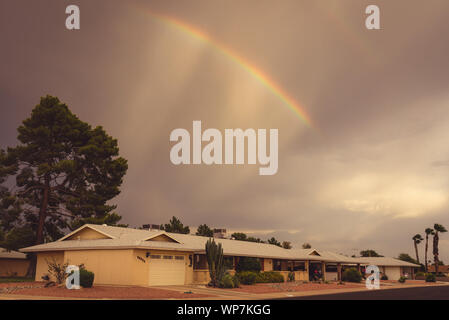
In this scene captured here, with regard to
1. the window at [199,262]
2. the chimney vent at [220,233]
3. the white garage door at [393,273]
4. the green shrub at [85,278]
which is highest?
the chimney vent at [220,233]

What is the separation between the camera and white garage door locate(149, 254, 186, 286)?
33531 millimetres

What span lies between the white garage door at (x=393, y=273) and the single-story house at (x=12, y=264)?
5713cm

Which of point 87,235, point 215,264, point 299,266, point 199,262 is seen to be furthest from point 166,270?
point 299,266

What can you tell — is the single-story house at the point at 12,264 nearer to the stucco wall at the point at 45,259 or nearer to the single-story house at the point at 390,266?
the stucco wall at the point at 45,259

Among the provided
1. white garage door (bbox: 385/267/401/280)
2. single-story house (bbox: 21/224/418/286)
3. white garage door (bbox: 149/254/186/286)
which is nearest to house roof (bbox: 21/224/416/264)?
single-story house (bbox: 21/224/418/286)

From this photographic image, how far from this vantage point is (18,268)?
54.0m

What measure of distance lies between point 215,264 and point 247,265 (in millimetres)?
6797

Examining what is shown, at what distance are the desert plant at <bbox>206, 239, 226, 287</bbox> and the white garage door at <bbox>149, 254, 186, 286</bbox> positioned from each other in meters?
2.30

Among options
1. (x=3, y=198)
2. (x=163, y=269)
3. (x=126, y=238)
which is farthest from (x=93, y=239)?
(x=3, y=198)

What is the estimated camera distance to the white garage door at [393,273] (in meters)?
76.8

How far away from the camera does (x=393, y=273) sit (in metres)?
77.0

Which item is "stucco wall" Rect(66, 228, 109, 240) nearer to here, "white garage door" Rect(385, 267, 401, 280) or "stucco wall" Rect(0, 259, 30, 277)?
"stucco wall" Rect(0, 259, 30, 277)

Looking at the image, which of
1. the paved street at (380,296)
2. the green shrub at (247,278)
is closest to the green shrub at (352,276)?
the green shrub at (247,278)
